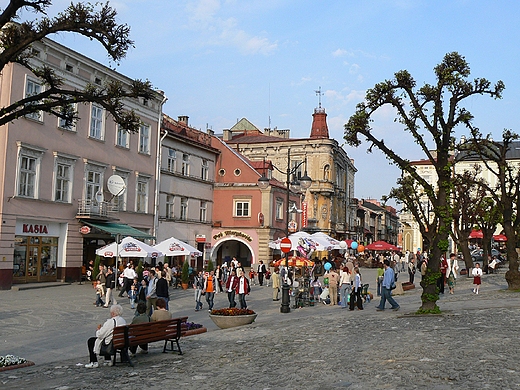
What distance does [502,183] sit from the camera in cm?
2581

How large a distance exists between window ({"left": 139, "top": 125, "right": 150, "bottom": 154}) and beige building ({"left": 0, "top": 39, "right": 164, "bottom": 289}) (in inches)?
14.7

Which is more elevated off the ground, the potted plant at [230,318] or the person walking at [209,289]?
the person walking at [209,289]

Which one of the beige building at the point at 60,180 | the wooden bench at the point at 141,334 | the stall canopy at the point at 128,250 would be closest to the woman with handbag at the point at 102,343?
the wooden bench at the point at 141,334

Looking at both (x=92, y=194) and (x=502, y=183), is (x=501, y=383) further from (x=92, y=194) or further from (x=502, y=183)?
(x=92, y=194)

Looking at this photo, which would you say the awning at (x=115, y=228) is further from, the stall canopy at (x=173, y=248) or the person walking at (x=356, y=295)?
the person walking at (x=356, y=295)

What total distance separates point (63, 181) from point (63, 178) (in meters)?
0.19

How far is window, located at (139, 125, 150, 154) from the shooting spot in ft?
125

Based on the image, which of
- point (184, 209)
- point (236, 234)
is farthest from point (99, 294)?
point (236, 234)

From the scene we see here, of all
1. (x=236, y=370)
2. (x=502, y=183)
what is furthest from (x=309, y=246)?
(x=236, y=370)

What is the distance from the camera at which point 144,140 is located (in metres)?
38.7

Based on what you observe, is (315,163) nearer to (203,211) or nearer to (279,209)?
(279,209)

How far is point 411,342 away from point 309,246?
19.7m

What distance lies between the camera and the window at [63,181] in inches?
1207

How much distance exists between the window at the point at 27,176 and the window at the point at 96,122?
494 centimetres
